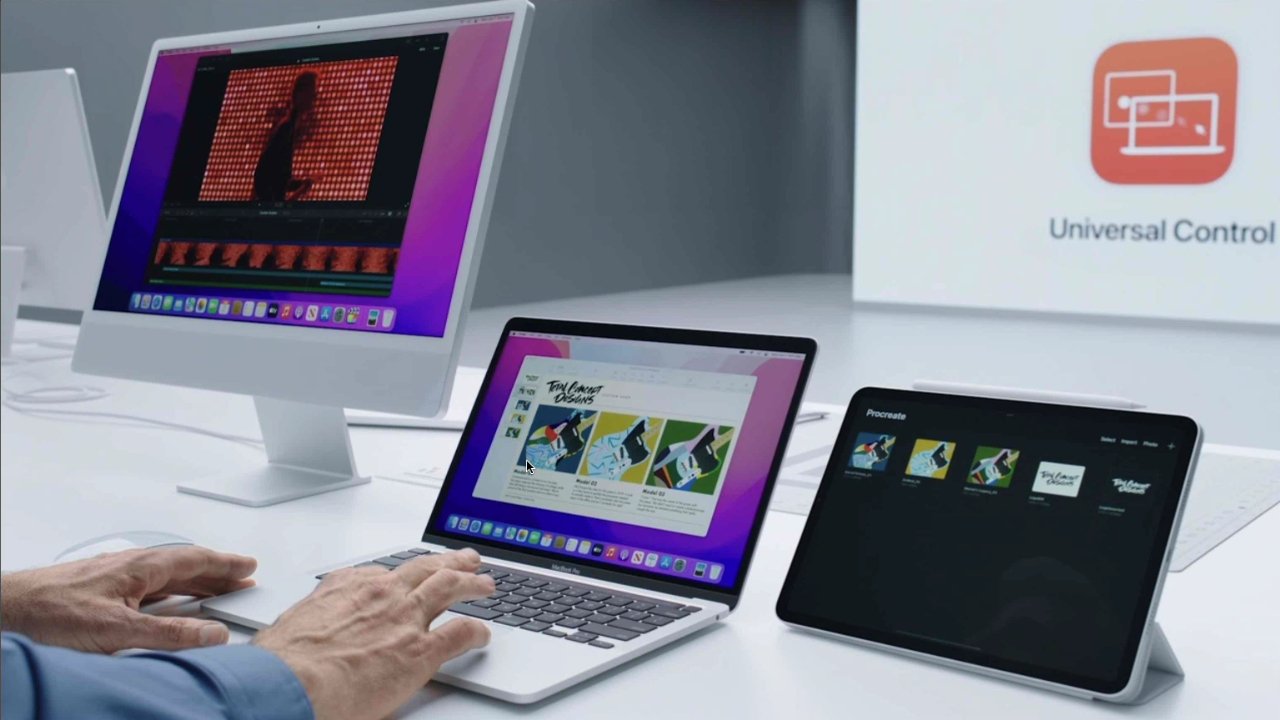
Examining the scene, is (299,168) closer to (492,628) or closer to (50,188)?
(492,628)

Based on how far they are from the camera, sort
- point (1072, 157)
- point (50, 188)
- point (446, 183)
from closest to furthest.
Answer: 1. point (446, 183)
2. point (50, 188)
3. point (1072, 157)

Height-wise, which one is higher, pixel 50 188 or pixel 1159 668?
pixel 50 188

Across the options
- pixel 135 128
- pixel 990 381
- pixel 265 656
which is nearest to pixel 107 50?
pixel 990 381

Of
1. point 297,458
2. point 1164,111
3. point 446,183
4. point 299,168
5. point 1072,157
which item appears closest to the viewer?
point 446,183

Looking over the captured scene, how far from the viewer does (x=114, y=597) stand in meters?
0.87

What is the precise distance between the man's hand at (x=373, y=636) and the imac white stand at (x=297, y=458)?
1.68 feet

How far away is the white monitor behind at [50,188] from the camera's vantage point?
7.47ft

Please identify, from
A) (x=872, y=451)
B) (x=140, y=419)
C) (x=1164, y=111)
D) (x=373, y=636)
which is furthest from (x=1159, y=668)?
(x=1164, y=111)

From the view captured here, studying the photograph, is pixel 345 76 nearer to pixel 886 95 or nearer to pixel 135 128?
pixel 135 128

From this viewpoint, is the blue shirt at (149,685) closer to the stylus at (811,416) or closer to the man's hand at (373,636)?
the man's hand at (373,636)

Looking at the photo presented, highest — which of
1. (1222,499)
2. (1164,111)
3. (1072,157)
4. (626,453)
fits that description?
(1164,111)

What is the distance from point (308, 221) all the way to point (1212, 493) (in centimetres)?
96

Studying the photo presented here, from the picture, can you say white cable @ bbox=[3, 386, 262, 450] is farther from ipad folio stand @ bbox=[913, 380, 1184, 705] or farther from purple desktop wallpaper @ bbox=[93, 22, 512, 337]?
ipad folio stand @ bbox=[913, 380, 1184, 705]

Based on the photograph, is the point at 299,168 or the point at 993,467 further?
the point at 299,168
